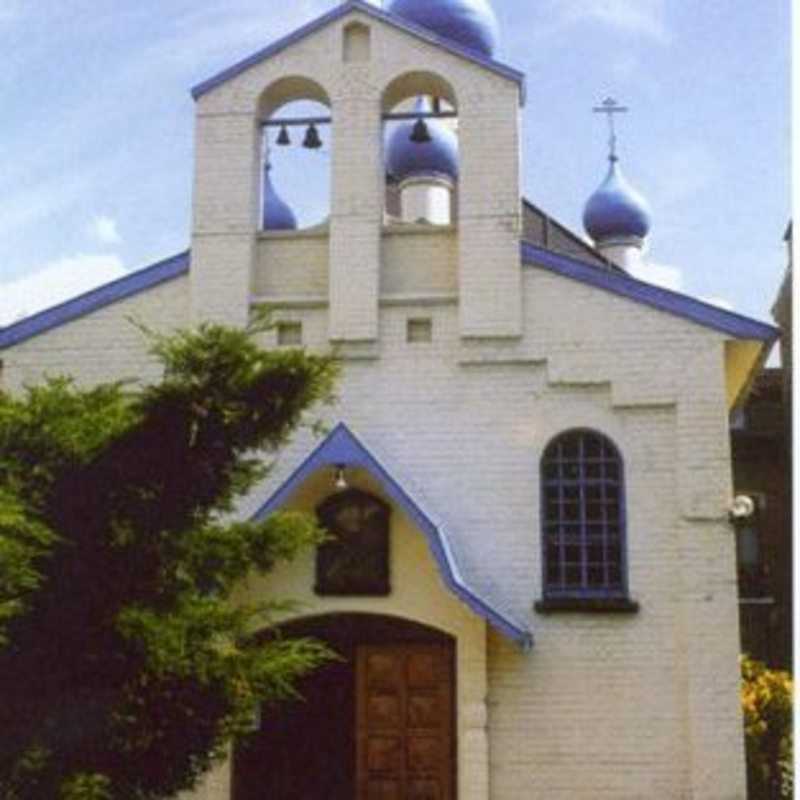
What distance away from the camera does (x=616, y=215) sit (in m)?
22.2

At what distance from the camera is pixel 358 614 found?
11.6m

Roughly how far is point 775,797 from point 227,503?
321 inches

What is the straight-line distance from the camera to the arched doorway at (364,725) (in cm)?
1139

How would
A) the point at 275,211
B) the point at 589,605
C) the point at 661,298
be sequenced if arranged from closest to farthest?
the point at 589,605 → the point at 661,298 → the point at 275,211

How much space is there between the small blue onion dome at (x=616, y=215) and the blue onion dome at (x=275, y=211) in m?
5.30

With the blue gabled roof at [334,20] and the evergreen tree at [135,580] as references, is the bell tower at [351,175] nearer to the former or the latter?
the blue gabled roof at [334,20]

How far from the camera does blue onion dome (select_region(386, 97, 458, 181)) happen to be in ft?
62.5

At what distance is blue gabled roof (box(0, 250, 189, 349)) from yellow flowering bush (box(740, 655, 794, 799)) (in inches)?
292

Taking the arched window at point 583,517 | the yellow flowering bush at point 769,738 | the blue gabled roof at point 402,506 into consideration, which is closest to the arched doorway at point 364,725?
the blue gabled roof at point 402,506

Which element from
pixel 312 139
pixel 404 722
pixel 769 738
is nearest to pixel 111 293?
pixel 312 139

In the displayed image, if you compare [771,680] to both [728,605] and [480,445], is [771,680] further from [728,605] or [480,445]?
[480,445]

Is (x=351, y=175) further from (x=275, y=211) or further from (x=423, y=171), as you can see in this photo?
(x=275, y=211)

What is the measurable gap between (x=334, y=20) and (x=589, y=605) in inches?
248

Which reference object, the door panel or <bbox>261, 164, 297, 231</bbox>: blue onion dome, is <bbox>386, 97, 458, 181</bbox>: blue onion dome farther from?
the door panel
